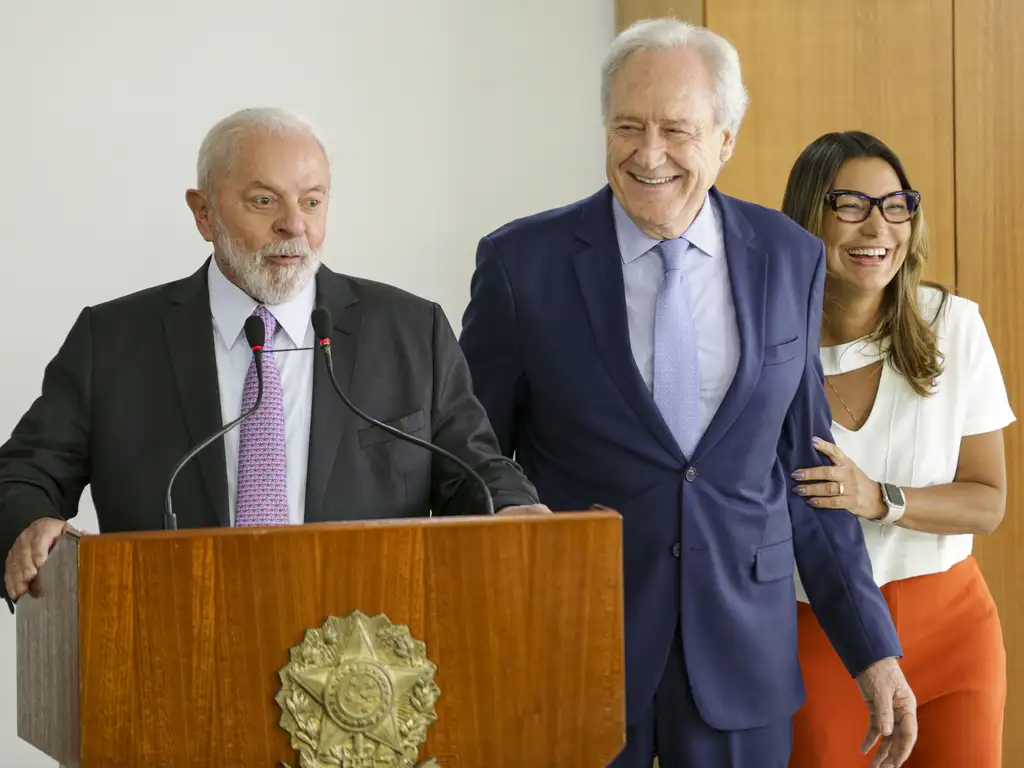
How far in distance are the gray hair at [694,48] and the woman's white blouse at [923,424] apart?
65cm

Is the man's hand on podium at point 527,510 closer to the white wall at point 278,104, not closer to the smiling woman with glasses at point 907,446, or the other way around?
the smiling woman with glasses at point 907,446

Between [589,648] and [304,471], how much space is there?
58 centimetres

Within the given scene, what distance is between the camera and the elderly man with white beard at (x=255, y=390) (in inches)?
71.7

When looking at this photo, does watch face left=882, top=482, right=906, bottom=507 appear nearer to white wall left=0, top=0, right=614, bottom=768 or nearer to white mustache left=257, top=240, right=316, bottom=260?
white mustache left=257, top=240, right=316, bottom=260

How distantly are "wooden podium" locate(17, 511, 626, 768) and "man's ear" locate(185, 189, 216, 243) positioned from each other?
0.68 m

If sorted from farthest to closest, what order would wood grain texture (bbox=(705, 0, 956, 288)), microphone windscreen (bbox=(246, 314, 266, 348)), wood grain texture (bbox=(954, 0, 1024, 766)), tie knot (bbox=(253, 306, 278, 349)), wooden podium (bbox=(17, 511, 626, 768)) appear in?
wood grain texture (bbox=(954, 0, 1024, 766)), wood grain texture (bbox=(705, 0, 956, 288)), tie knot (bbox=(253, 306, 278, 349)), microphone windscreen (bbox=(246, 314, 266, 348)), wooden podium (bbox=(17, 511, 626, 768))

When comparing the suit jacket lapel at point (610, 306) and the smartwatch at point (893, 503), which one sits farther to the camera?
the smartwatch at point (893, 503)

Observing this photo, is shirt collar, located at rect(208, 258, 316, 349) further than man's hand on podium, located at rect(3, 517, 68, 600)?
Yes

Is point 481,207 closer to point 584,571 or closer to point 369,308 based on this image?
point 369,308

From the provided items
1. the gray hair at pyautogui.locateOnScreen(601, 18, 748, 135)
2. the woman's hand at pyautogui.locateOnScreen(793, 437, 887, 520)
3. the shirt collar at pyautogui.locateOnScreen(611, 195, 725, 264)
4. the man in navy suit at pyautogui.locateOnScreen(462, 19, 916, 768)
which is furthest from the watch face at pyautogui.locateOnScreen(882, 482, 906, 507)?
the gray hair at pyautogui.locateOnScreen(601, 18, 748, 135)

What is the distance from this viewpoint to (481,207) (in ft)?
12.6

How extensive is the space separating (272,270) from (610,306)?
1.69 ft

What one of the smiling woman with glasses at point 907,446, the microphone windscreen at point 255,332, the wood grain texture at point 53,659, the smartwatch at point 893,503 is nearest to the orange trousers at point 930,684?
the smiling woman with glasses at point 907,446

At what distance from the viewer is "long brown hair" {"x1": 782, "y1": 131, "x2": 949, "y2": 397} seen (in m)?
2.54
